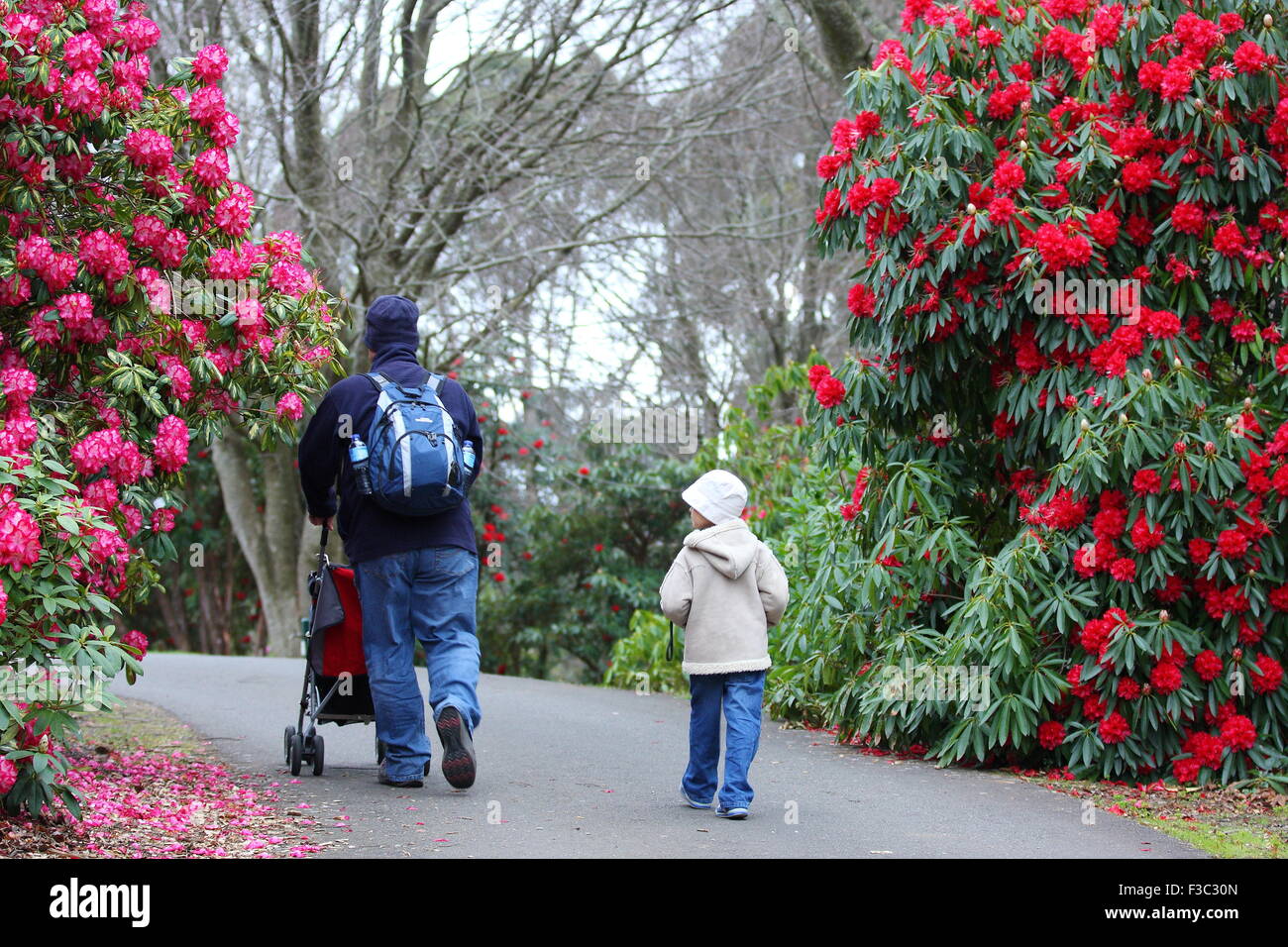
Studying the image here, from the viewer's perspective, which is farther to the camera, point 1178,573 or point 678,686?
point 678,686

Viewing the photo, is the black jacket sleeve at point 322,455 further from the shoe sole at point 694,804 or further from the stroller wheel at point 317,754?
the shoe sole at point 694,804

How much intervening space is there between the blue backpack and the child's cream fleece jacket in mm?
1007

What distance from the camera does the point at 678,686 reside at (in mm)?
11438

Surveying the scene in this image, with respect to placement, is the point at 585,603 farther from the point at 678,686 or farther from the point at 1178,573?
the point at 1178,573

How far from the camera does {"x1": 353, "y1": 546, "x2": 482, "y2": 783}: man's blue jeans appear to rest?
5.98 m

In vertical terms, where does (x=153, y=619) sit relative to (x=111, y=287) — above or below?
below

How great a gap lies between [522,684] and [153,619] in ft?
38.8

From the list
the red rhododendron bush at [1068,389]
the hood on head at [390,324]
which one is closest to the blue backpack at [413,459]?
the hood on head at [390,324]

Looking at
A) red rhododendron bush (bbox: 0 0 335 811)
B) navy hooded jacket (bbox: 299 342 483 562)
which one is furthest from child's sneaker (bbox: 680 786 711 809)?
red rhododendron bush (bbox: 0 0 335 811)

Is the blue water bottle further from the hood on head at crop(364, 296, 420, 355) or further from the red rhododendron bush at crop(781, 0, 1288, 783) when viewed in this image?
the red rhododendron bush at crop(781, 0, 1288, 783)

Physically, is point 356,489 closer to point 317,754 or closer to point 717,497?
point 317,754

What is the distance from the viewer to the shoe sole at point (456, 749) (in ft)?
18.8

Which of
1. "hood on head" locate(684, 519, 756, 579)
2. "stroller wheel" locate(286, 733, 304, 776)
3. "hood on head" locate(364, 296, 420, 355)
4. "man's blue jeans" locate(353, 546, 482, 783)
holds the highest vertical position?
"hood on head" locate(364, 296, 420, 355)

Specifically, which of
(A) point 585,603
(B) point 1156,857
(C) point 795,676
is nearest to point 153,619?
(A) point 585,603
